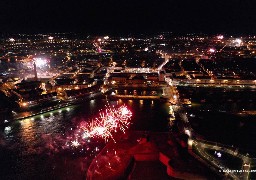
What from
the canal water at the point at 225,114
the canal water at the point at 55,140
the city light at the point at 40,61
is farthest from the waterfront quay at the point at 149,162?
the city light at the point at 40,61

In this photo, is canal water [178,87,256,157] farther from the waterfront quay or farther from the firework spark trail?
the firework spark trail

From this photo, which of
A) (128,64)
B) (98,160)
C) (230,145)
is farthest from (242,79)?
(98,160)

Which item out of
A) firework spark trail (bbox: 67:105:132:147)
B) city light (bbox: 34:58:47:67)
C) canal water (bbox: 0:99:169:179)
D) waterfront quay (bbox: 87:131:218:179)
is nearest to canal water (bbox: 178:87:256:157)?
canal water (bbox: 0:99:169:179)

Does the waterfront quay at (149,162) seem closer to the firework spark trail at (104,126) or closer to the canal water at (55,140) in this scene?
the canal water at (55,140)

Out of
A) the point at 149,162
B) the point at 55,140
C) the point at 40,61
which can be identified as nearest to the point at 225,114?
the point at 149,162

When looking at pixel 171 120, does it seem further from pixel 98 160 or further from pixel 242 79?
pixel 242 79
